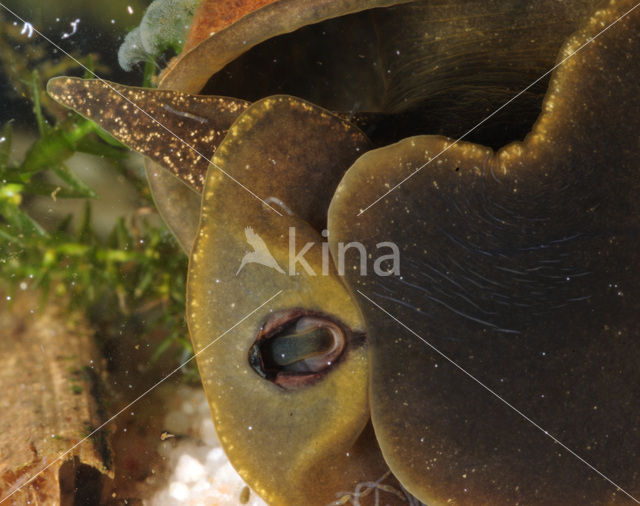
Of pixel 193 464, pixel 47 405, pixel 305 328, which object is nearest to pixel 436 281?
pixel 305 328

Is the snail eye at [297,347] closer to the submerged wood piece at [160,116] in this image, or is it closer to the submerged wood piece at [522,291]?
the submerged wood piece at [522,291]

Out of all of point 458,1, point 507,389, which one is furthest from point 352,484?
point 458,1

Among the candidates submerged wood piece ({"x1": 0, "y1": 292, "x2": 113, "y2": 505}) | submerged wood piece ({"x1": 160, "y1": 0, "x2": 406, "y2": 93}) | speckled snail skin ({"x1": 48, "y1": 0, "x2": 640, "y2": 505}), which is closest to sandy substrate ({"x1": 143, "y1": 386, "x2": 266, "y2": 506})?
submerged wood piece ({"x1": 0, "y1": 292, "x2": 113, "y2": 505})

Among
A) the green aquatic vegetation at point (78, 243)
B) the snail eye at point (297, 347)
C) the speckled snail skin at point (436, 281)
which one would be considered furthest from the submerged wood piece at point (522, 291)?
the green aquatic vegetation at point (78, 243)

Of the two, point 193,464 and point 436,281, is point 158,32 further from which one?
point 193,464

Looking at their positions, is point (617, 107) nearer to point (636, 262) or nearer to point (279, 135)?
point (636, 262)

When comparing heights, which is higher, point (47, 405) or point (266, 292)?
point (266, 292)

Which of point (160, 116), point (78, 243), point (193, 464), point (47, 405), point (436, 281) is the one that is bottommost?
point (193, 464)
